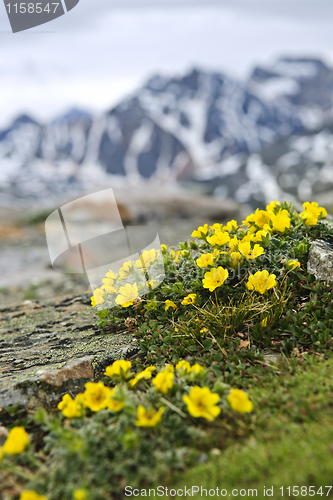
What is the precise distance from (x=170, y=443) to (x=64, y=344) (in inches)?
74.4

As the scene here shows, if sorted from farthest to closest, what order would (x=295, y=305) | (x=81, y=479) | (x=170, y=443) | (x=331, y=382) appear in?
(x=295, y=305), (x=331, y=382), (x=170, y=443), (x=81, y=479)

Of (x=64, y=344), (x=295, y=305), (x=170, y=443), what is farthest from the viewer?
(x=64, y=344)

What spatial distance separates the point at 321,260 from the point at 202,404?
1950 millimetres

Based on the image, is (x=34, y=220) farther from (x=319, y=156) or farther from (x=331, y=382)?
(x=319, y=156)

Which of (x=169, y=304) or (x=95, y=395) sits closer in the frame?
(x=95, y=395)

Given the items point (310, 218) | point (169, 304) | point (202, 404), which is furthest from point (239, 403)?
point (310, 218)

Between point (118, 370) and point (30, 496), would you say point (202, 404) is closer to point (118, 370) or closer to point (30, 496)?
point (118, 370)

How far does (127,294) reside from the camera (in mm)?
3416

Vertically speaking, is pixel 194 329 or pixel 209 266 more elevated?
pixel 209 266

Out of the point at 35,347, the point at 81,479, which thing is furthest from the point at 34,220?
the point at 81,479

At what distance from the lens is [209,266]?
325 centimetres

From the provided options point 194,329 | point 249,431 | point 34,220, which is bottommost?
point 34,220

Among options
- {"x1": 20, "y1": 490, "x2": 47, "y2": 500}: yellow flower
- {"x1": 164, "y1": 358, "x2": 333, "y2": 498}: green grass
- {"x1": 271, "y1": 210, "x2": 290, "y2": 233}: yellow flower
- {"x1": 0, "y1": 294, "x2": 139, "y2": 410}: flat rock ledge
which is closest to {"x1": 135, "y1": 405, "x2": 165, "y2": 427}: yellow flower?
{"x1": 164, "y1": 358, "x2": 333, "y2": 498}: green grass

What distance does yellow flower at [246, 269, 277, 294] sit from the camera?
2.95 m
